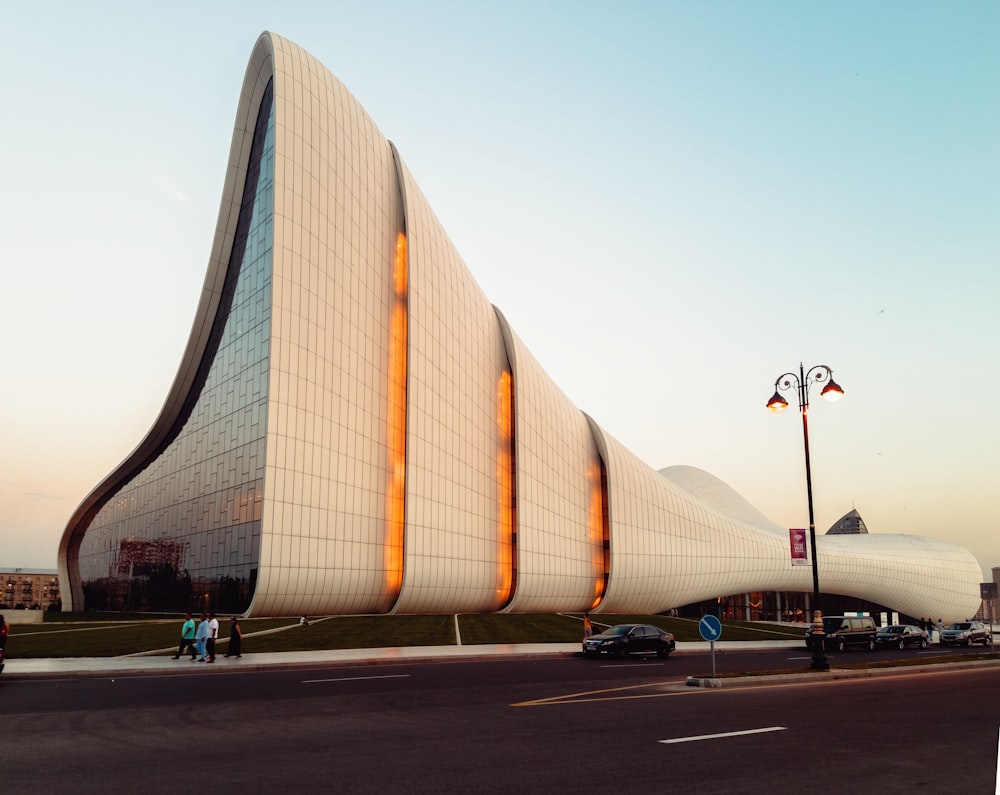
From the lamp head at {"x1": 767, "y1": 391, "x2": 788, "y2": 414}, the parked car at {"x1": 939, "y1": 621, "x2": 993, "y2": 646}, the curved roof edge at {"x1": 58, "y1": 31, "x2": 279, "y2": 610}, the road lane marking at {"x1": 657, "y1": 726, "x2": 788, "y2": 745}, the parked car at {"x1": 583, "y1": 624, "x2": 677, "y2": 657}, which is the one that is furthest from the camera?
the parked car at {"x1": 939, "y1": 621, "x2": 993, "y2": 646}

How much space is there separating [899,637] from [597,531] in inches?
1000

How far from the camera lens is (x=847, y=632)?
38062mm

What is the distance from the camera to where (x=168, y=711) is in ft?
43.4

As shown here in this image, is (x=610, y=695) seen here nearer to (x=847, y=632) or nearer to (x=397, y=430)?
(x=847, y=632)

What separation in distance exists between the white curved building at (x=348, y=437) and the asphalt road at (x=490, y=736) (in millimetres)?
20575

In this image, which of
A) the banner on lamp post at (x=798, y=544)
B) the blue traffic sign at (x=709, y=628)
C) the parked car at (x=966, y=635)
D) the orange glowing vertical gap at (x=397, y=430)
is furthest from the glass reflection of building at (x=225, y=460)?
the parked car at (x=966, y=635)

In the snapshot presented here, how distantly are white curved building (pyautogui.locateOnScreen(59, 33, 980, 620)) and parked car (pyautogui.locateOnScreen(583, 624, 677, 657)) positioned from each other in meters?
15.3

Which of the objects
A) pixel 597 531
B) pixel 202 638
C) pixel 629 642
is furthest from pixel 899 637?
pixel 202 638

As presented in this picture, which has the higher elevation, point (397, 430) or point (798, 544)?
point (397, 430)

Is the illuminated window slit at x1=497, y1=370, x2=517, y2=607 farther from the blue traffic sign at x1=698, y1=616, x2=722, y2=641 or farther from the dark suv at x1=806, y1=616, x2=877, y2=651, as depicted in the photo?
the blue traffic sign at x1=698, y1=616, x2=722, y2=641

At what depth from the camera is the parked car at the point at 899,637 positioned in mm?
40656

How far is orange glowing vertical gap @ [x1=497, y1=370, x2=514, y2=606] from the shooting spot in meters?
53.5

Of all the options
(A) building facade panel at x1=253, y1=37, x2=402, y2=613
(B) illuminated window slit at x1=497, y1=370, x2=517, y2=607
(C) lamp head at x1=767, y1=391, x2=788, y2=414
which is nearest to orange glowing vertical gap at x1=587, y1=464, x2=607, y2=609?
(B) illuminated window slit at x1=497, y1=370, x2=517, y2=607

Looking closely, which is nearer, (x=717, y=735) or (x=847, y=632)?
(x=717, y=735)
